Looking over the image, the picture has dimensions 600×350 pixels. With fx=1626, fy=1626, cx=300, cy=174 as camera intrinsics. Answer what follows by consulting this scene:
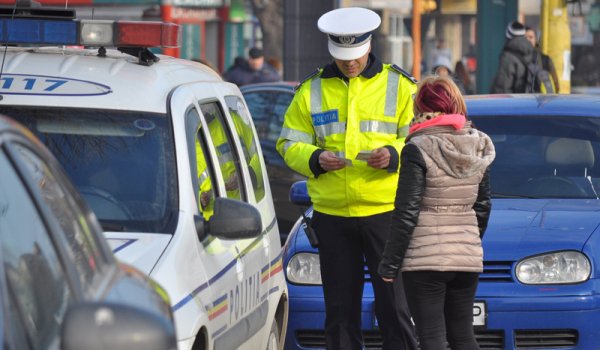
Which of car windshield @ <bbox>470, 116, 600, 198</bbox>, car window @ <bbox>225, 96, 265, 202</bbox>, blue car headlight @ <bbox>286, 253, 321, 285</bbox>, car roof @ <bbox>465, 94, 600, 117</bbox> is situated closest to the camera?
car window @ <bbox>225, 96, 265, 202</bbox>

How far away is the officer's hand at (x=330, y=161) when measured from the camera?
23.0 feet

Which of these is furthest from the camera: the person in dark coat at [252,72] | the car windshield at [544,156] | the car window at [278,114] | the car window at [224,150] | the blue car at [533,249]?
the person in dark coat at [252,72]

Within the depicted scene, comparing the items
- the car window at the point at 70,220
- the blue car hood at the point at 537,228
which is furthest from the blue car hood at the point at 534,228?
the car window at the point at 70,220

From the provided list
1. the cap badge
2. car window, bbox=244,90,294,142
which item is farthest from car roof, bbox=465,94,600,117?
car window, bbox=244,90,294,142

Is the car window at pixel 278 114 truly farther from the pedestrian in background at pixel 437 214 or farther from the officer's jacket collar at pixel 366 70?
the pedestrian in background at pixel 437 214

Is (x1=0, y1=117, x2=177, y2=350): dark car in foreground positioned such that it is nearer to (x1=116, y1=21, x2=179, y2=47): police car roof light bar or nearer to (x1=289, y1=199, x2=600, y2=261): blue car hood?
(x1=116, y1=21, x2=179, y2=47): police car roof light bar

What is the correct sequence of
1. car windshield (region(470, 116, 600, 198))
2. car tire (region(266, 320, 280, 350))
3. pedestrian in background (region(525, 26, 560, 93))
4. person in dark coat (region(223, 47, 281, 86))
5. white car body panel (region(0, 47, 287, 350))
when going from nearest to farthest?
white car body panel (region(0, 47, 287, 350)), car tire (region(266, 320, 280, 350)), car windshield (region(470, 116, 600, 198)), pedestrian in background (region(525, 26, 560, 93)), person in dark coat (region(223, 47, 281, 86))

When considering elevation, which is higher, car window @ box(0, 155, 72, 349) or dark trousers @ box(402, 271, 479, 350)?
car window @ box(0, 155, 72, 349)

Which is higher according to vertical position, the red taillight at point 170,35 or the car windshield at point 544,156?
the red taillight at point 170,35

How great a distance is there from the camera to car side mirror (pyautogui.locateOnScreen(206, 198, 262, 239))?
5617mm

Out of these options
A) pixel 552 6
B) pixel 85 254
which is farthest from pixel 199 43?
pixel 85 254

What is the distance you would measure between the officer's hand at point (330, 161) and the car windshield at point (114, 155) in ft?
4.23

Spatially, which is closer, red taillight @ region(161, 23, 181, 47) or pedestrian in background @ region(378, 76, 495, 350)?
red taillight @ region(161, 23, 181, 47)

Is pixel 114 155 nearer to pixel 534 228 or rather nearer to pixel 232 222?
pixel 232 222
